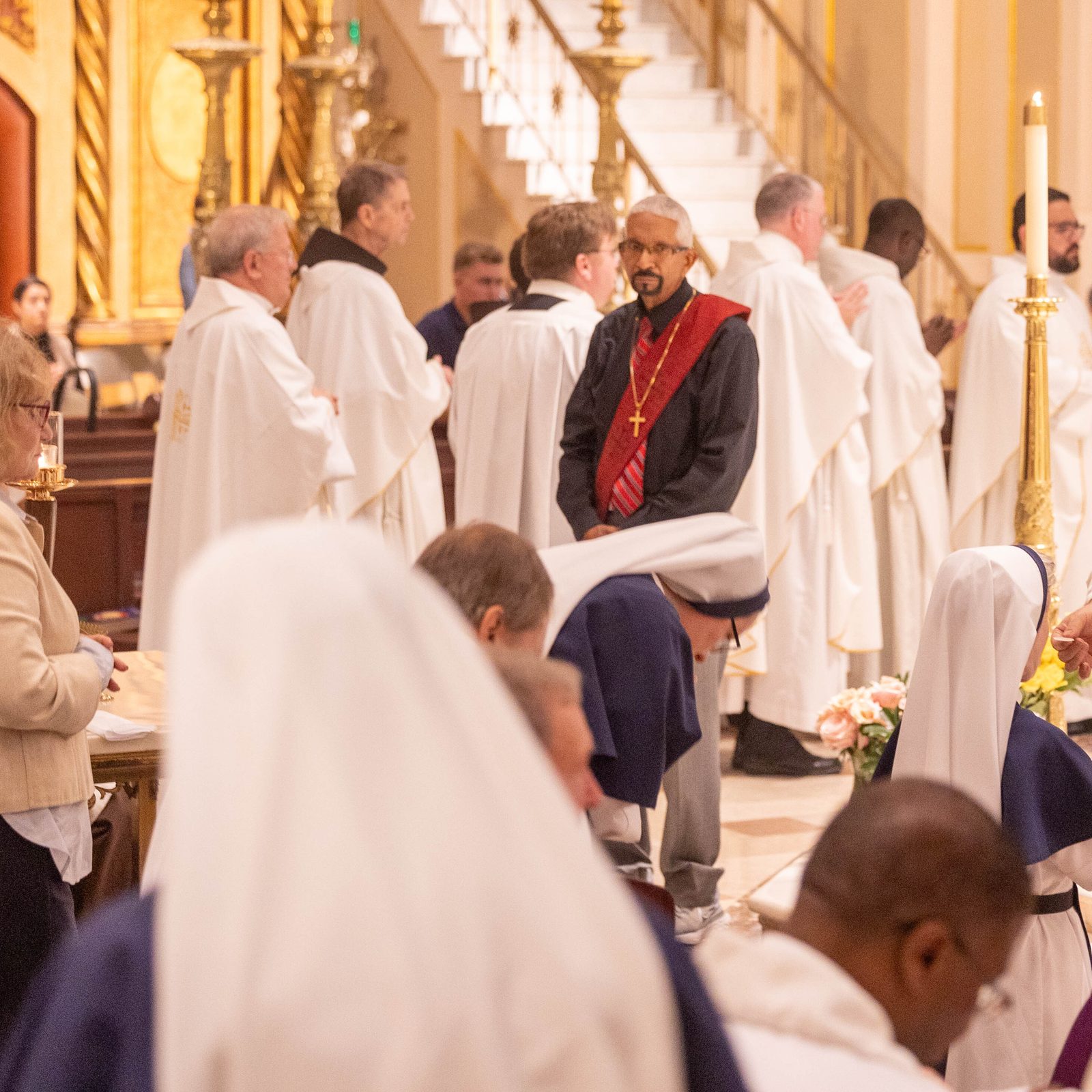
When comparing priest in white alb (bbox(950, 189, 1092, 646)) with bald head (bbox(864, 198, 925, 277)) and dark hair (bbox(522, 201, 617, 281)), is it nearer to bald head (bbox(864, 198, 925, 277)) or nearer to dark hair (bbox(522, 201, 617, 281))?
bald head (bbox(864, 198, 925, 277))

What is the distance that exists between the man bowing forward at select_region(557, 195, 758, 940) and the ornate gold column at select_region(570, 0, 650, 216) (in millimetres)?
3582

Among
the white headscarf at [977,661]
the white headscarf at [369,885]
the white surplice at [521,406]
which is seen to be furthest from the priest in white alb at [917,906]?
the white surplice at [521,406]

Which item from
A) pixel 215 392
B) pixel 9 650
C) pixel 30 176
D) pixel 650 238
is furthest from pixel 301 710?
pixel 30 176

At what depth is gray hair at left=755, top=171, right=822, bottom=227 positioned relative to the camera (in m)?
7.00

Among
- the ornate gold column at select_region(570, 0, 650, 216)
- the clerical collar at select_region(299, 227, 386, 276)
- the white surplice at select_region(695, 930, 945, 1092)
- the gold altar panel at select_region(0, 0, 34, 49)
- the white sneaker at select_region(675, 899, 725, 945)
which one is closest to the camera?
the white surplice at select_region(695, 930, 945, 1092)

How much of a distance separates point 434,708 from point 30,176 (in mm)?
13633

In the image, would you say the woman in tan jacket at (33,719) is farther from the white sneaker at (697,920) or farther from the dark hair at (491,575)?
the white sneaker at (697,920)

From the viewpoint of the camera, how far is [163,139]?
46.8 ft

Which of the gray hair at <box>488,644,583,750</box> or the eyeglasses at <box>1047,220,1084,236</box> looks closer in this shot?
the gray hair at <box>488,644,583,750</box>

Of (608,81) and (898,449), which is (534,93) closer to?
(608,81)

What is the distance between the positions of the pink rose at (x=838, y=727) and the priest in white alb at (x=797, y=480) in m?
2.85

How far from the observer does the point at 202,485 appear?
6.32 meters

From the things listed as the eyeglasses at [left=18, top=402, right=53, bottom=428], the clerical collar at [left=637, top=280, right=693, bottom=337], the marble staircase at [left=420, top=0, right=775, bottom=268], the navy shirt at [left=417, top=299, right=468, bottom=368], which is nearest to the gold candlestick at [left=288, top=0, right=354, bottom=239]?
the navy shirt at [left=417, top=299, right=468, bottom=368]

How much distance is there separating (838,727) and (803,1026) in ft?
8.45
